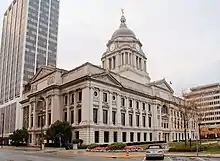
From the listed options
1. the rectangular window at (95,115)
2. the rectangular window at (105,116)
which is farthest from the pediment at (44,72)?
the rectangular window at (105,116)

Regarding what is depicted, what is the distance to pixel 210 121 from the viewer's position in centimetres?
14638

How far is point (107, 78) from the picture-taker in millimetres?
68438

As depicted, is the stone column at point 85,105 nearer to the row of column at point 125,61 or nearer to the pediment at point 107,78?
the pediment at point 107,78

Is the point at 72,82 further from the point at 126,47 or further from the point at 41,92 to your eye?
the point at 126,47

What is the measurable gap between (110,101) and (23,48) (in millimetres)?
70263

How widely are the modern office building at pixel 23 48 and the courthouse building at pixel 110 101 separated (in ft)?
107

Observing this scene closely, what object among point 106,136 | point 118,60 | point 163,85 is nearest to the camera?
point 106,136

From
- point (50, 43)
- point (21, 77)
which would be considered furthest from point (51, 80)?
point (50, 43)

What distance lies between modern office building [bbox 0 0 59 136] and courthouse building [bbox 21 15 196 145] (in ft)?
107

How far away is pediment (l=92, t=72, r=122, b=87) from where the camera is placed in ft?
214

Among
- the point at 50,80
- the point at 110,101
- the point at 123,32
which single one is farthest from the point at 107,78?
the point at 123,32

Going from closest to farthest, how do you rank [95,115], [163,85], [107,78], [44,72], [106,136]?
1. [95,115]
2. [106,136]
3. [107,78]
4. [44,72]
5. [163,85]

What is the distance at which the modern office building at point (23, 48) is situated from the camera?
122125 mm

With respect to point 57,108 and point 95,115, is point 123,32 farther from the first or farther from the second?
point 95,115
